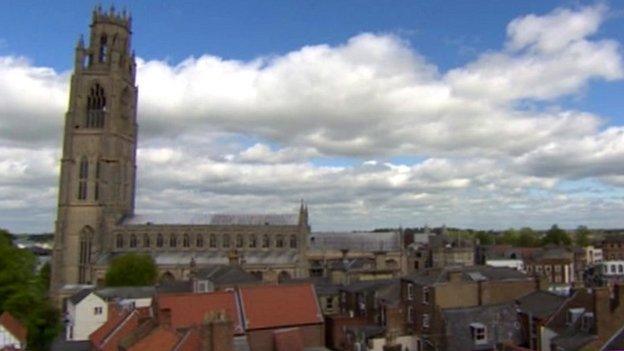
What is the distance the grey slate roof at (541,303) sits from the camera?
38.0m

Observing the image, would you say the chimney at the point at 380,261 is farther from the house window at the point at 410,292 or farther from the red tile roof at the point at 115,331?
the red tile roof at the point at 115,331

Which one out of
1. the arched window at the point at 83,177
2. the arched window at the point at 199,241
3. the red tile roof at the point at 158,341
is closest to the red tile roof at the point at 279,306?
the red tile roof at the point at 158,341

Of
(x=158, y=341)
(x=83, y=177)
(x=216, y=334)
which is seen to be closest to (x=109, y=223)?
(x=83, y=177)

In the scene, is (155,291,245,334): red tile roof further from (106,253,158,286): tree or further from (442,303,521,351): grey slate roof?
(106,253,158,286): tree

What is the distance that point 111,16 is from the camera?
126 m

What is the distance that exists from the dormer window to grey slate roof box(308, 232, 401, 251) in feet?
260

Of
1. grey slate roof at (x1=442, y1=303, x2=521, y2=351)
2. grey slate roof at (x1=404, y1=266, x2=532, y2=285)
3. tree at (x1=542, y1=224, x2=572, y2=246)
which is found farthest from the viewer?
tree at (x1=542, y1=224, x2=572, y2=246)

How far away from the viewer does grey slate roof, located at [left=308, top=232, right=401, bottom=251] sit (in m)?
120

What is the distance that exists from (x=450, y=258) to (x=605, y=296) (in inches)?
3173

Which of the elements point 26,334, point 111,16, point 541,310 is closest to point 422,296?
point 541,310

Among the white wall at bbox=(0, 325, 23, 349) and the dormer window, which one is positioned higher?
the dormer window

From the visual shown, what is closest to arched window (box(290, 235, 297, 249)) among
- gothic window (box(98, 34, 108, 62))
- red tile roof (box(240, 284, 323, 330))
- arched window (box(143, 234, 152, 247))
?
arched window (box(143, 234, 152, 247))

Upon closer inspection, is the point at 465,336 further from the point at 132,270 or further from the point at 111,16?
the point at 111,16

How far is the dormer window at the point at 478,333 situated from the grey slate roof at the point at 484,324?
208 mm
